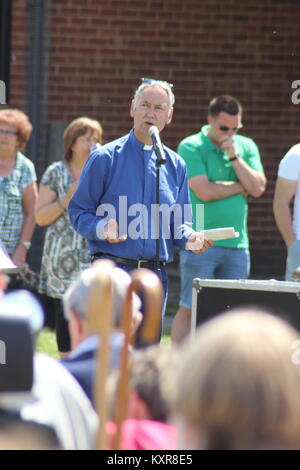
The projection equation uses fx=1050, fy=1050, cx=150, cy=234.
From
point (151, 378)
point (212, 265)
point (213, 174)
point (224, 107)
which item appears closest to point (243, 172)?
point (213, 174)

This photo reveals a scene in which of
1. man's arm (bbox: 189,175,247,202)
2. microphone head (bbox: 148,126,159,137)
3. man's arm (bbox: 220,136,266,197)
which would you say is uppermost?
microphone head (bbox: 148,126,159,137)

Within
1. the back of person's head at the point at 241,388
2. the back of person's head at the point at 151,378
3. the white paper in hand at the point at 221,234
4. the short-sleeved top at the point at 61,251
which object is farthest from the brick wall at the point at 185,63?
the back of person's head at the point at 241,388

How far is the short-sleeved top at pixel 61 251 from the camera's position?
6.31 meters

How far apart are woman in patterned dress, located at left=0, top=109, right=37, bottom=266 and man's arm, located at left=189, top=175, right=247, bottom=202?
107 cm

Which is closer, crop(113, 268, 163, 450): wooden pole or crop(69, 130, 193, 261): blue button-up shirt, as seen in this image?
crop(113, 268, 163, 450): wooden pole

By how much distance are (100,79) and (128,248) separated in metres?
5.40

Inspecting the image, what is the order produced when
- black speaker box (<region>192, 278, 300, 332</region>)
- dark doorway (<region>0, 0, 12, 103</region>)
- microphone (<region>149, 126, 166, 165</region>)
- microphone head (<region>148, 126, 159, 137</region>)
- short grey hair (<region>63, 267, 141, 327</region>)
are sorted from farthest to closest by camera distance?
dark doorway (<region>0, 0, 12, 103</region>), black speaker box (<region>192, 278, 300, 332</region>), microphone head (<region>148, 126, 159, 137</region>), microphone (<region>149, 126, 166, 165</region>), short grey hair (<region>63, 267, 141, 327</region>)

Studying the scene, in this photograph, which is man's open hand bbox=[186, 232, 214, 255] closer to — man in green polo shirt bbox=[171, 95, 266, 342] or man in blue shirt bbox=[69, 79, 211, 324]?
man in blue shirt bbox=[69, 79, 211, 324]

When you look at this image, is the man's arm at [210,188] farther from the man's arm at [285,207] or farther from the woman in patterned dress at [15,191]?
the woman in patterned dress at [15,191]

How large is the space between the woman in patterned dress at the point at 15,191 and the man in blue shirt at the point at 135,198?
169 centimetres

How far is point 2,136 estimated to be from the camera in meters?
6.74

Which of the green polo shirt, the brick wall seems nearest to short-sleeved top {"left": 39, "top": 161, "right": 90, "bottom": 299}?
the green polo shirt

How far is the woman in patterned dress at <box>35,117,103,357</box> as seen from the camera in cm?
633
